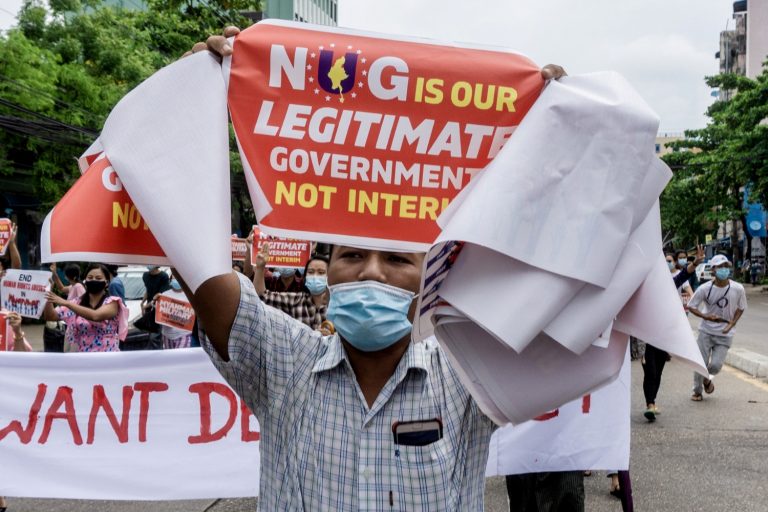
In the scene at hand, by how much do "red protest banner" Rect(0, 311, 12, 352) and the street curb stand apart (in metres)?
9.36

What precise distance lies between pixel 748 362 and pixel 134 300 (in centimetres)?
958

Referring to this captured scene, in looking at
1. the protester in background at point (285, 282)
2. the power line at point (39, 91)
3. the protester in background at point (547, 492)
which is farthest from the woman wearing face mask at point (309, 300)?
the power line at point (39, 91)

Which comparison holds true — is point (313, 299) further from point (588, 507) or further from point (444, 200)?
point (444, 200)

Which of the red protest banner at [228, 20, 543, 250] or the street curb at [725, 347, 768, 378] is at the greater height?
the red protest banner at [228, 20, 543, 250]

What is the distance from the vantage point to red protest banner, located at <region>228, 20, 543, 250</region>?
5.88 ft

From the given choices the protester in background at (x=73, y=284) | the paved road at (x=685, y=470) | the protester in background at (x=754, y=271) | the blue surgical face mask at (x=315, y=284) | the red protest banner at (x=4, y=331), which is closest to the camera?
the paved road at (x=685, y=470)

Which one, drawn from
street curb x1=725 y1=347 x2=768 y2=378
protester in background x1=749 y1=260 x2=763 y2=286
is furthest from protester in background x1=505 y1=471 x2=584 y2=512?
protester in background x1=749 y1=260 x2=763 y2=286

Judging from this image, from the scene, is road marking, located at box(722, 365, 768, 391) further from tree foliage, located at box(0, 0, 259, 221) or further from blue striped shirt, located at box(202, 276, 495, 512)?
tree foliage, located at box(0, 0, 259, 221)

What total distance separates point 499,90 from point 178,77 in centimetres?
70

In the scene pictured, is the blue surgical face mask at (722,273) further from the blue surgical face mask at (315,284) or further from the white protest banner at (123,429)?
the white protest banner at (123,429)

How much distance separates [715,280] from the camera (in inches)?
383

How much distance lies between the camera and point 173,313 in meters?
7.87

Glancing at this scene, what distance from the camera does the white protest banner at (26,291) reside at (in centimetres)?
748

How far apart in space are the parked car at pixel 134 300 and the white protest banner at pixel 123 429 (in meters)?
4.81
